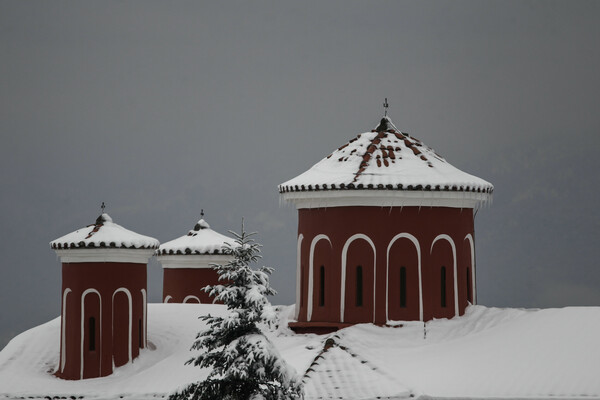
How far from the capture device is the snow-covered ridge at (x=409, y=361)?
1884cm

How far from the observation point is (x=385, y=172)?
21.9 meters

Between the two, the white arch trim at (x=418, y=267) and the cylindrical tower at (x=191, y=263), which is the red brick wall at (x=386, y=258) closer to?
the white arch trim at (x=418, y=267)

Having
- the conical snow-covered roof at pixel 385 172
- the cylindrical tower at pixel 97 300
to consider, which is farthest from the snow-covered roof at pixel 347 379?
the cylindrical tower at pixel 97 300

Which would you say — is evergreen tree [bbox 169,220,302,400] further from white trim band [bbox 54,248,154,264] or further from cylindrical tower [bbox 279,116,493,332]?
white trim band [bbox 54,248,154,264]

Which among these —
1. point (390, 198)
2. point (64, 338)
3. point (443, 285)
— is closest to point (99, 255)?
point (64, 338)

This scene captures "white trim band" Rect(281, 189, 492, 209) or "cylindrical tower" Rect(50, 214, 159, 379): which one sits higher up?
"white trim band" Rect(281, 189, 492, 209)

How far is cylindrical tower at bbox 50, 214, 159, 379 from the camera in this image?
22562mm

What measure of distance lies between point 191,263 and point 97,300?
8.97 m

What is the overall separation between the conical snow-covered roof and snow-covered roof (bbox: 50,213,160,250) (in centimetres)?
316

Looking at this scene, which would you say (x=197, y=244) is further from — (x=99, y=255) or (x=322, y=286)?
(x=322, y=286)

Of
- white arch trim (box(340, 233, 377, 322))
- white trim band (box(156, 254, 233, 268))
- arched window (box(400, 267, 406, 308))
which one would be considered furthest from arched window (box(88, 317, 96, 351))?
white trim band (box(156, 254, 233, 268))

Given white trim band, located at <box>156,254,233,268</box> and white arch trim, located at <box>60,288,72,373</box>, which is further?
white trim band, located at <box>156,254,233,268</box>

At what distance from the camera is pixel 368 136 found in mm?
23453

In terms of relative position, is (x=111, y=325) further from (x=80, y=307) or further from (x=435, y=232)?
(x=435, y=232)
